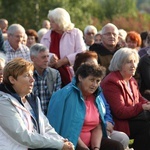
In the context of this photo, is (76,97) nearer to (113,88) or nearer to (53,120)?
(53,120)

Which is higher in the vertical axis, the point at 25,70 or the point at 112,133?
the point at 25,70

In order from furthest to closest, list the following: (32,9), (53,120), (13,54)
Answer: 1. (32,9)
2. (13,54)
3. (53,120)

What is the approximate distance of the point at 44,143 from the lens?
6457mm

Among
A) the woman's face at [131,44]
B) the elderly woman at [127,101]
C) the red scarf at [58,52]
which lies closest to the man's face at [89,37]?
the woman's face at [131,44]

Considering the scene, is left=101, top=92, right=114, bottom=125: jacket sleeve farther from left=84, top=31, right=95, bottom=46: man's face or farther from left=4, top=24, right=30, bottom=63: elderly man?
left=84, top=31, right=95, bottom=46: man's face

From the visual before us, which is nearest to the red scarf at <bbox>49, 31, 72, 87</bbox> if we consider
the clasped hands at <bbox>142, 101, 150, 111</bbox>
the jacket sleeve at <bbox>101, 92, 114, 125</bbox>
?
the jacket sleeve at <bbox>101, 92, 114, 125</bbox>

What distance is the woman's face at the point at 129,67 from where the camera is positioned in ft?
28.5

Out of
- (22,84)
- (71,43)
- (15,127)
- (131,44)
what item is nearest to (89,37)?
(131,44)

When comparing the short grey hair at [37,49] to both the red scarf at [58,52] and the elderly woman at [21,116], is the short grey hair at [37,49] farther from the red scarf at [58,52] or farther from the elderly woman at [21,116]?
the elderly woman at [21,116]

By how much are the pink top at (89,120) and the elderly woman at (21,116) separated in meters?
1.04

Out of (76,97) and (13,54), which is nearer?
(76,97)

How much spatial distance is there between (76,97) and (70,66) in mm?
2390

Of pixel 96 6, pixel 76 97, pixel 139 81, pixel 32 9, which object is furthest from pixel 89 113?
pixel 96 6

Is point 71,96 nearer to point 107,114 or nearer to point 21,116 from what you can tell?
point 107,114
